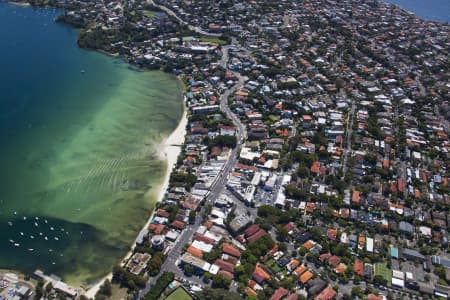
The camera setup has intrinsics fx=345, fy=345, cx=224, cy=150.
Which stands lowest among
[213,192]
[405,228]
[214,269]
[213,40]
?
[214,269]

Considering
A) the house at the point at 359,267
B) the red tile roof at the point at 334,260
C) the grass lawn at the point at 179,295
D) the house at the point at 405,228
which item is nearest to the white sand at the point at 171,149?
the grass lawn at the point at 179,295

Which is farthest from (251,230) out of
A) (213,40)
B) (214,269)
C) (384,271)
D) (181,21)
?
(181,21)

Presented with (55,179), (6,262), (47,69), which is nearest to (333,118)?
(55,179)

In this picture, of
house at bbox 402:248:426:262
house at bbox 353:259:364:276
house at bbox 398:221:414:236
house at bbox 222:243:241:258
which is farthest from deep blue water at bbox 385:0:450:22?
house at bbox 222:243:241:258

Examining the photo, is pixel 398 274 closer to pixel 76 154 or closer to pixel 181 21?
pixel 76 154

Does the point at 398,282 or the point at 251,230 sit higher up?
the point at 398,282

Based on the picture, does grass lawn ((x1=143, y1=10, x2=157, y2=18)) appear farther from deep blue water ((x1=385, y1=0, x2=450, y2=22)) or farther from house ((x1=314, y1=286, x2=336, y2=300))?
house ((x1=314, y1=286, x2=336, y2=300))

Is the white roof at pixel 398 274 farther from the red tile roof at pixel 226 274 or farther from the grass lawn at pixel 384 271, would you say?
the red tile roof at pixel 226 274
